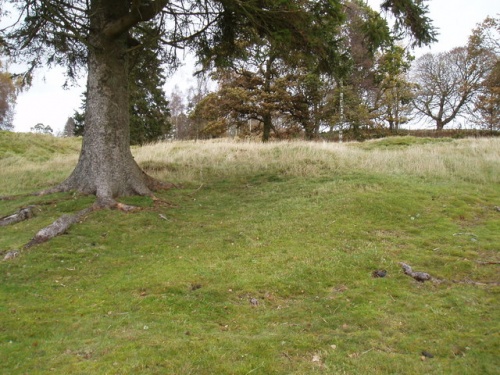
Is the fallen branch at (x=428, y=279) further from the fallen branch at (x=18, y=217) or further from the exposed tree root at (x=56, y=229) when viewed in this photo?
the fallen branch at (x=18, y=217)

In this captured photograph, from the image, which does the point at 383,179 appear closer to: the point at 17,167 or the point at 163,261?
the point at 163,261

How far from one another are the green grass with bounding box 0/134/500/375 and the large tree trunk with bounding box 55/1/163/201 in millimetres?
532

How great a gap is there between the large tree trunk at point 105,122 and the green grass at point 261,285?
1.74 ft

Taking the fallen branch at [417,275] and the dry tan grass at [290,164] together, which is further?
the dry tan grass at [290,164]

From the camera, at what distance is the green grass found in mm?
3604

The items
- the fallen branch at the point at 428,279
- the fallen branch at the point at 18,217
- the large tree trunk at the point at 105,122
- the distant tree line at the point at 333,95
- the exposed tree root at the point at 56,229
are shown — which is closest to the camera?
the fallen branch at the point at 428,279

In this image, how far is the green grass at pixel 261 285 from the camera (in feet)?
11.8

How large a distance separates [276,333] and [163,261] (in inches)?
108

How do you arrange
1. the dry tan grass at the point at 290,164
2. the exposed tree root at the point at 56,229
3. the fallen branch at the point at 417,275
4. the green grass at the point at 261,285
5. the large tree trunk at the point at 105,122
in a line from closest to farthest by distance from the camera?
the green grass at the point at 261,285, the fallen branch at the point at 417,275, the exposed tree root at the point at 56,229, the large tree trunk at the point at 105,122, the dry tan grass at the point at 290,164

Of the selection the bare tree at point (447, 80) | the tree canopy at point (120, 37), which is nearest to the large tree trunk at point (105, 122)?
the tree canopy at point (120, 37)

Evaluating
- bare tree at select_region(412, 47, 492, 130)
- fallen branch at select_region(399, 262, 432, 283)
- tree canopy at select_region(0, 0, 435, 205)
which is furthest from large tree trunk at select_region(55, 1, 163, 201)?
bare tree at select_region(412, 47, 492, 130)

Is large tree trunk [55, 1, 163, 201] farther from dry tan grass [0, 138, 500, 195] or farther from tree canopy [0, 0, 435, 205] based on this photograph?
dry tan grass [0, 138, 500, 195]

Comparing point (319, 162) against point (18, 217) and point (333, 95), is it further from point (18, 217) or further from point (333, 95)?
point (333, 95)

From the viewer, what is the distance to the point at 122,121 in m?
9.54
